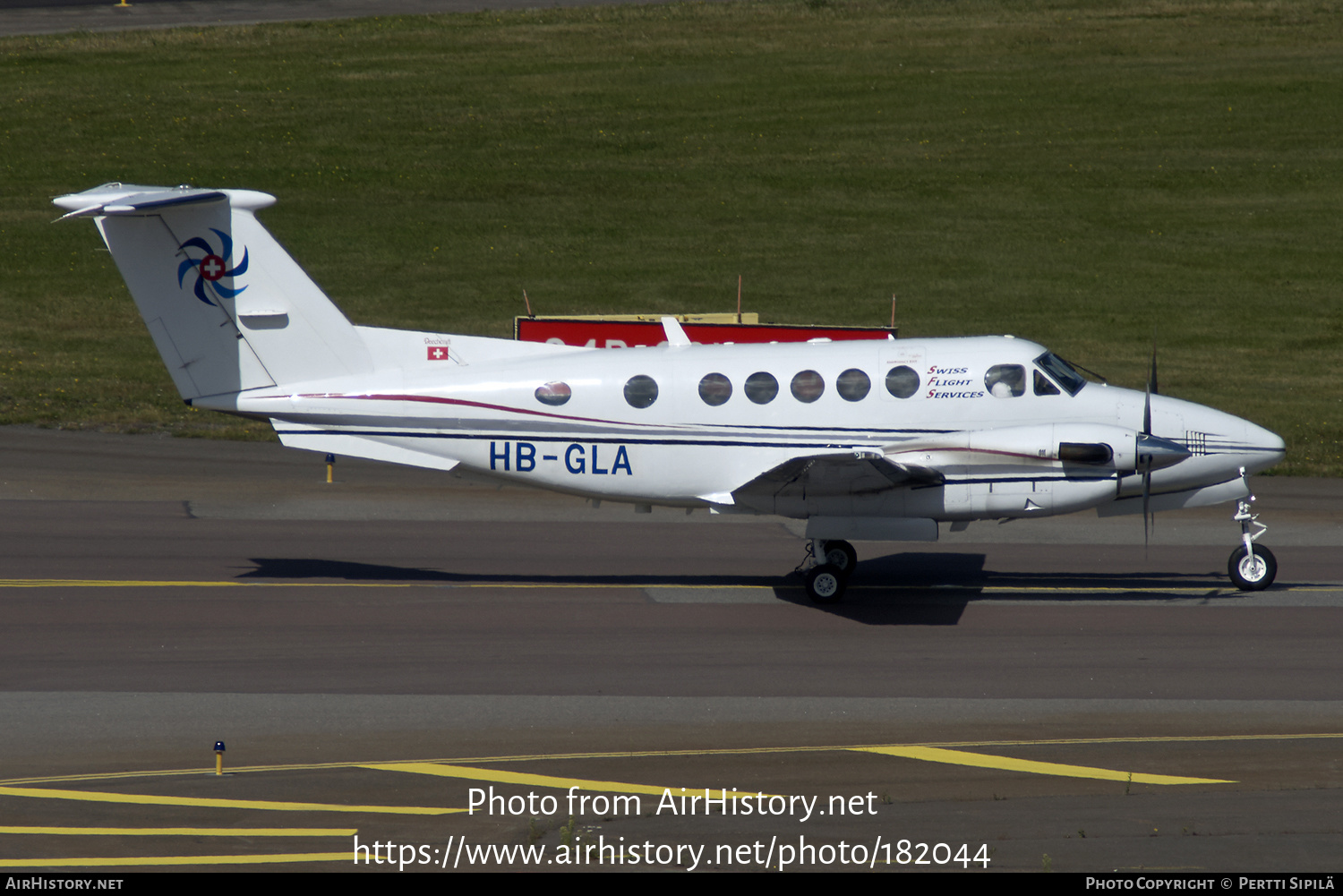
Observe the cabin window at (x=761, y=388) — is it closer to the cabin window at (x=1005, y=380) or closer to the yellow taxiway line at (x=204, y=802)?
the cabin window at (x=1005, y=380)

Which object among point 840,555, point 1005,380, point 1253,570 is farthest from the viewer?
point 840,555

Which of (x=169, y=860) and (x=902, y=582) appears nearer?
(x=169, y=860)

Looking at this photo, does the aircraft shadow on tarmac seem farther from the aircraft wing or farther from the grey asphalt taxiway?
the aircraft wing

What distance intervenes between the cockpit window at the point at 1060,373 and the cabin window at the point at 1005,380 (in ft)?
0.88

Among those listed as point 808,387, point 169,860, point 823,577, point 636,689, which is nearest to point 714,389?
Answer: point 808,387

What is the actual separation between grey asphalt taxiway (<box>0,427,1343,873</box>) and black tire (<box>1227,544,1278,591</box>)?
19cm

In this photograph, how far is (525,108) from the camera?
46375 mm

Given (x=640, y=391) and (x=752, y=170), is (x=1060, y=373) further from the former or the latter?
(x=752, y=170)

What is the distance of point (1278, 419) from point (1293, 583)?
10.6 metres

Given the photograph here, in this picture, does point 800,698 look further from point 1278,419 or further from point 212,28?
point 212,28

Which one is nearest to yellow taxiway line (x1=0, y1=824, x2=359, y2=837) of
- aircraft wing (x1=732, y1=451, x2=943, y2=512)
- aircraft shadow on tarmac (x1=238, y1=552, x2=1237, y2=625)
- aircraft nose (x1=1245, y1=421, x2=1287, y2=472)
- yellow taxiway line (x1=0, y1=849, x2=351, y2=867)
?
yellow taxiway line (x1=0, y1=849, x2=351, y2=867)

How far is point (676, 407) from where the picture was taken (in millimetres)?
15078

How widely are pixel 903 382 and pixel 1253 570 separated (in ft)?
15.3

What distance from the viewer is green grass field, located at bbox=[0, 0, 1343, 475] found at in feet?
111
